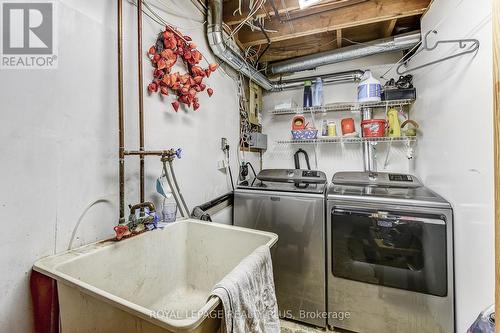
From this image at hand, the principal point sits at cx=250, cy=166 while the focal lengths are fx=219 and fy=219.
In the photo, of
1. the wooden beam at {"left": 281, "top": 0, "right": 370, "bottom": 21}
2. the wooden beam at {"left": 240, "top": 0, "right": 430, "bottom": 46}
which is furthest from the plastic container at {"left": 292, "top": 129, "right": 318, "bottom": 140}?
the wooden beam at {"left": 281, "top": 0, "right": 370, "bottom": 21}

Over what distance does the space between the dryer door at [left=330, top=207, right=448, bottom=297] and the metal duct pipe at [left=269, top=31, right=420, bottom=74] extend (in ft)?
5.14

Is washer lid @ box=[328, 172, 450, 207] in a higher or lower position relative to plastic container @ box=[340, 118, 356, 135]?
lower

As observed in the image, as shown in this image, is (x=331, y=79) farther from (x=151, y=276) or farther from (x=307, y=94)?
(x=151, y=276)

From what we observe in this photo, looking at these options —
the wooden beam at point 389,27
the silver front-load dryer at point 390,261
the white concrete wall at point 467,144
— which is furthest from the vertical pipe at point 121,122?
the wooden beam at point 389,27

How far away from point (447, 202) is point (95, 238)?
6.45ft

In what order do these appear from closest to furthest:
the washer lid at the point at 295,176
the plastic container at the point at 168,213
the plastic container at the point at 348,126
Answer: the plastic container at the point at 168,213
the washer lid at the point at 295,176
the plastic container at the point at 348,126

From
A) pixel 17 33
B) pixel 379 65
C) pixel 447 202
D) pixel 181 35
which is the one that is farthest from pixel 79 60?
pixel 379 65

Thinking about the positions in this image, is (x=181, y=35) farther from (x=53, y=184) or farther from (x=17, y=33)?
(x=53, y=184)

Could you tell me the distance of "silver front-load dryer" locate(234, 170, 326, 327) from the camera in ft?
5.41

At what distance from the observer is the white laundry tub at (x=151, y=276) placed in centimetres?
59

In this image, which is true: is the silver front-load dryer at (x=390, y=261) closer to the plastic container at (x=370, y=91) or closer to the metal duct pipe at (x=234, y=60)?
the plastic container at (x=370, y=91)

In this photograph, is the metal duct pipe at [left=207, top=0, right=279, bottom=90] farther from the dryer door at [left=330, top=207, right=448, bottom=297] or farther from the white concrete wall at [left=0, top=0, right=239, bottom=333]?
the dryer door at [left=330, top=207, right=448, bottom=297]

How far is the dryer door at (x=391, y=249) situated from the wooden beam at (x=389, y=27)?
1.68 meters

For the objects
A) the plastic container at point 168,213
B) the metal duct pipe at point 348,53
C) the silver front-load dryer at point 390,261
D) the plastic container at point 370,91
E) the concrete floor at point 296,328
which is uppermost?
the metal duct pipe at point 348,53
